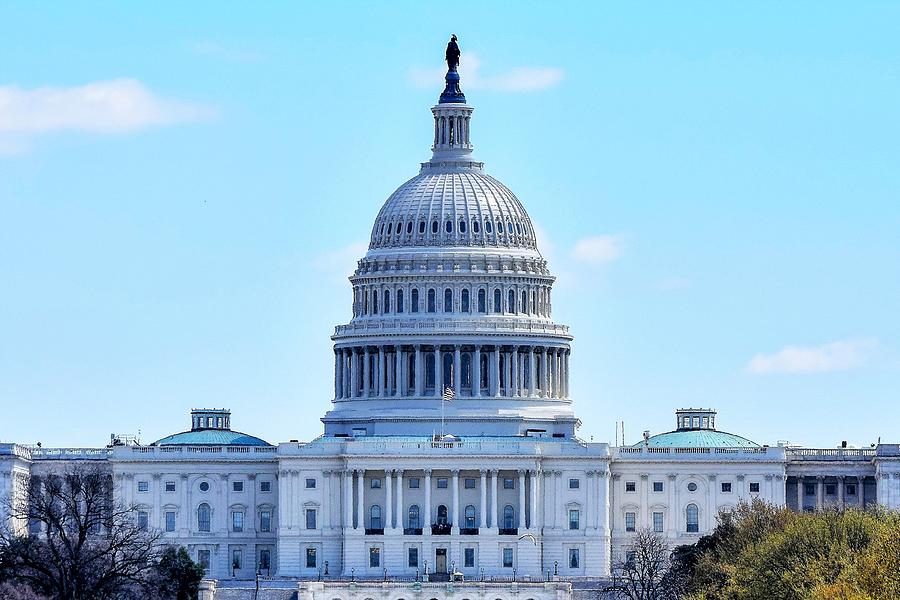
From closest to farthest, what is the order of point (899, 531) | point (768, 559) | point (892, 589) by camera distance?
1. point (892, 589)
2. point (899, 531)
3. point (768, 559)

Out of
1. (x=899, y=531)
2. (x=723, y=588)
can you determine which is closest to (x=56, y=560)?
(x=723, y=588)

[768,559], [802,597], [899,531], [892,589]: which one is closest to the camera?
[892,589]

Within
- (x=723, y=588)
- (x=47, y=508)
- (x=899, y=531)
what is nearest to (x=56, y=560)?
(x=47, y=508)

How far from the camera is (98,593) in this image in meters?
199

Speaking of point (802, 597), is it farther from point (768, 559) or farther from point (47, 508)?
point (47, 508)

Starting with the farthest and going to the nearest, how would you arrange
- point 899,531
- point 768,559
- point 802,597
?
point 768,559, point 802,597, point 899,531

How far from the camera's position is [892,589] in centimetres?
14362

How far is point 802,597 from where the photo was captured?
550 feet

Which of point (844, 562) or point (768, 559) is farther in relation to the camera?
point (768, 559)

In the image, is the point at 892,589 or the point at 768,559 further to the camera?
the point at 768,559

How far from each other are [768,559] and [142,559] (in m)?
34.4

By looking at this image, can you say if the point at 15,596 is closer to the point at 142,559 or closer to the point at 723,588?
the point at 142,559

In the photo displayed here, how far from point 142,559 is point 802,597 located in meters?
45.4

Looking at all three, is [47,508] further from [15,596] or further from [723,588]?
[723,588]
